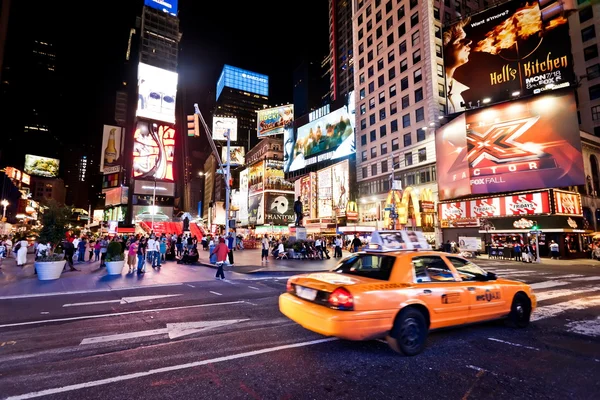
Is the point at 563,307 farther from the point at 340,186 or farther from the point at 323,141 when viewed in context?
the point at 323,141

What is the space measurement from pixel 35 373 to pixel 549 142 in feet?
123

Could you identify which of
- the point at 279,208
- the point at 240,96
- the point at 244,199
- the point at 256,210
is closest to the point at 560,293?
the point at 279,208

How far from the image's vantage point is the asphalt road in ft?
11.4

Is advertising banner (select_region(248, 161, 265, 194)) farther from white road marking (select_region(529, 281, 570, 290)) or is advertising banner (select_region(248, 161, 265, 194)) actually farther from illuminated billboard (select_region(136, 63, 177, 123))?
white road marking (select_region(529, 281, 570, 290))

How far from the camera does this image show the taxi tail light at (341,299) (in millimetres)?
4285

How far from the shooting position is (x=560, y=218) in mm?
28938

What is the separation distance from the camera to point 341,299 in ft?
14.3

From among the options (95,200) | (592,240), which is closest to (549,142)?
(592,240)

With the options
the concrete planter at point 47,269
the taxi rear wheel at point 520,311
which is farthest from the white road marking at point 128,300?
the taxi rear wheel at point 520,311

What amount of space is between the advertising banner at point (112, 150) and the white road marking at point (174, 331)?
4261 inches

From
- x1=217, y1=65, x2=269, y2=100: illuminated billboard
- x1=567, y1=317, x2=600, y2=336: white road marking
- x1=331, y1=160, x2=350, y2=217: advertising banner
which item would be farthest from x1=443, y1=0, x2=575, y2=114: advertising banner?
x1=217, y1=65, x2=269, y2=100: illuminated billboard

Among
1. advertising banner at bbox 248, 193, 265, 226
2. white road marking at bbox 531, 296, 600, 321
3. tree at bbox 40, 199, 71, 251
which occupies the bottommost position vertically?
white road marking at bbox 531, 296, 600, 321

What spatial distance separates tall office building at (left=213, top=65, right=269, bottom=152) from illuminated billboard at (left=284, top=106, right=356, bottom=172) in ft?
337

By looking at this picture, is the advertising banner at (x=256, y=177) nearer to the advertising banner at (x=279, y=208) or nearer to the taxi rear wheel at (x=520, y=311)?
the advertising banner at (x=279, y=208)
